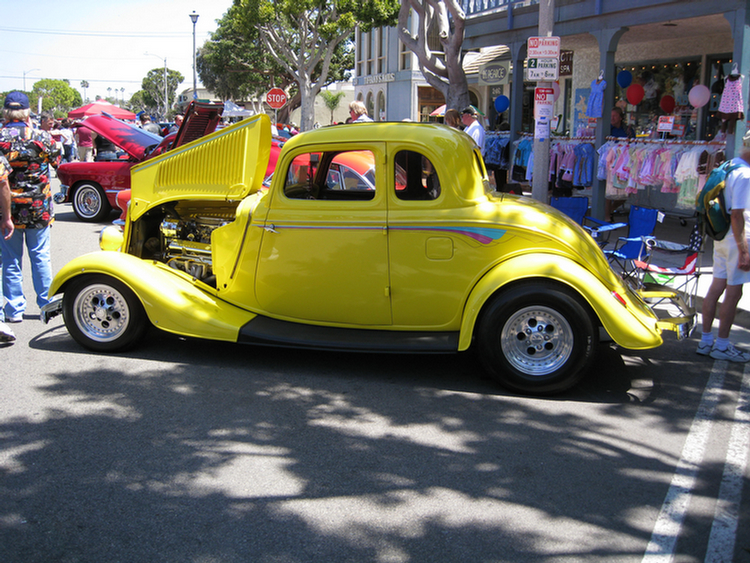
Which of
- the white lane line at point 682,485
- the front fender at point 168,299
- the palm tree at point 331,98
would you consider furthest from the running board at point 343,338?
the palm tree at point 331,98

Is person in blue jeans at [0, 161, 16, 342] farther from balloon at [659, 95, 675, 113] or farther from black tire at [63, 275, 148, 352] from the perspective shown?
balloon at [659, 95, 675, 113]

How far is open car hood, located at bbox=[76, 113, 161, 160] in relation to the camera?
10.2 meters

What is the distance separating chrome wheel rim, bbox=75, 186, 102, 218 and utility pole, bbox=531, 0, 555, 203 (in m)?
8.55

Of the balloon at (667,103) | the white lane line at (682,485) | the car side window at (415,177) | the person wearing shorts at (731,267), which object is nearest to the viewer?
the white lane line at (682,485)

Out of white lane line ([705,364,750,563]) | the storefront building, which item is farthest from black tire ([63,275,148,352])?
the storefront building

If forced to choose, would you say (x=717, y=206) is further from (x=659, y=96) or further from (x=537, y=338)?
(x=659, y=96)

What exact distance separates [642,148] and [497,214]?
22.2 feet

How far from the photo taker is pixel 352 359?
5.73m

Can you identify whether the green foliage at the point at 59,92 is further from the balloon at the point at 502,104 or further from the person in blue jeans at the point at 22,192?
the person in blue jeans at the point at 22,192

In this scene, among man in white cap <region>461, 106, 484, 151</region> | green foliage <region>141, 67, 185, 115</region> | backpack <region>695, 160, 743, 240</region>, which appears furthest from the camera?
green foliage <region>141, 67, 185, 115</region>

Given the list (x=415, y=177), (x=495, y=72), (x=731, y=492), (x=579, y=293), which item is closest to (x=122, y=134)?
(x=415, y=177)

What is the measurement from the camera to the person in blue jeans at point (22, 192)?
620 centimetres

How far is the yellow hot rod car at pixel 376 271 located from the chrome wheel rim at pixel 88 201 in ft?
26.1

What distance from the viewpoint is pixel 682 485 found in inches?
146
